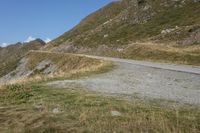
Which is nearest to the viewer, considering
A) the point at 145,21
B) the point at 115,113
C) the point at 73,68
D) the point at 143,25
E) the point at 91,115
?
the point at 91,115

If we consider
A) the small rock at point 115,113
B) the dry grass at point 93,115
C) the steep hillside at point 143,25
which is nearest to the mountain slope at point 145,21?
the steep hillside at point 143,25

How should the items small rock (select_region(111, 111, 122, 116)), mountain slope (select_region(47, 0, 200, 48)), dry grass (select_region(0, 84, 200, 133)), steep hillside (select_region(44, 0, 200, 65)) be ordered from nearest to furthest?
dry grass (select_region(0, 84, 200, 133)), small rock (select_region(111, 111, 122, 116)), steep hillside (select_region(44, 0, 200, 65)), mountain slope (select_region(47, 0, 200, 48))

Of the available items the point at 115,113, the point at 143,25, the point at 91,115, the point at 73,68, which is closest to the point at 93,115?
the point at 91,115

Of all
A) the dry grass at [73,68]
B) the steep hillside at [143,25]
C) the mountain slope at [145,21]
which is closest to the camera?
the dry grass at [73,68]

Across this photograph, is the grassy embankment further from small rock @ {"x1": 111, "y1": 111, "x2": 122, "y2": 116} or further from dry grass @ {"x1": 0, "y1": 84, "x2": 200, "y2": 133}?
small rock @ {"x1": 111, "y1": 111, "x2": 122, "y2": 116}

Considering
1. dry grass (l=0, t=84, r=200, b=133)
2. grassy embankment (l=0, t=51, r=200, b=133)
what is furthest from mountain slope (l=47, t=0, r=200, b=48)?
dry grass (l=0, t=84, r=200, b=133)

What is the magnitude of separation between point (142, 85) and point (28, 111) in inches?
330

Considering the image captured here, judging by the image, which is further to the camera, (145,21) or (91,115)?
(145,21)

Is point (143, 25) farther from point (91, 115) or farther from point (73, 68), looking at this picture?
point (91, 115)

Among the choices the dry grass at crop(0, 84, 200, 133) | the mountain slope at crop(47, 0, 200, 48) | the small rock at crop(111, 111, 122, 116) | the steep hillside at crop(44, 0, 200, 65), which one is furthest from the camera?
the mountain slope at crop(47, 0, 200, 48)

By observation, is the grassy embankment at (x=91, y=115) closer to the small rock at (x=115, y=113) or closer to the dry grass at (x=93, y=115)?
the dry grass at (x=93, y=115)

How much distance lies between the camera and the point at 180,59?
3994 cm

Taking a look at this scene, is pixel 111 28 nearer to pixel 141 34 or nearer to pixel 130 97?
pixel 141 34

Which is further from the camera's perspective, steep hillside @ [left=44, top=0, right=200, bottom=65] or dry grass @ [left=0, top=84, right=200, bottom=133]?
steep hillside @ [left=44, top=0, right=200, bottom=65]
